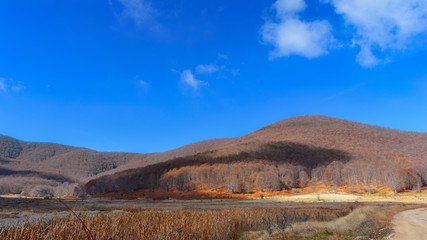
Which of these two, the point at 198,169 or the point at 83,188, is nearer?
the point at 198,169

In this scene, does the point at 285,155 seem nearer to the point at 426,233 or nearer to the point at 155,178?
the point at 155,178

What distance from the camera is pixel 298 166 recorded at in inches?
4557

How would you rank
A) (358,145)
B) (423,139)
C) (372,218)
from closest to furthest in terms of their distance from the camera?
(372,218) < (358,145) < (423,139)

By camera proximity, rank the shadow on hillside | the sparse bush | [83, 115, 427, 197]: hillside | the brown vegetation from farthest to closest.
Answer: the shadow on hillside
[83, 115, 427, 197]: hillside
the sparse bush
the brown vegetation

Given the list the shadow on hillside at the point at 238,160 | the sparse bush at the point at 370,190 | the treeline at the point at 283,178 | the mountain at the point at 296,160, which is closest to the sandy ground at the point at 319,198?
the sparse bush at the point at 370,190

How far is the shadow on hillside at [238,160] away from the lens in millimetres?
117438

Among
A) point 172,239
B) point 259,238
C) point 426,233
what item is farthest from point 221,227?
point 426,233

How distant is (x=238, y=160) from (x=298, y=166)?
30.6m

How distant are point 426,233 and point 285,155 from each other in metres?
124

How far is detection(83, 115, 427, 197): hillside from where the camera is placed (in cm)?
9281

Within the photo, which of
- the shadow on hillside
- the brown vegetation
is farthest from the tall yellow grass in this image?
the shadow on hillside

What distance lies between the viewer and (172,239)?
9.43m

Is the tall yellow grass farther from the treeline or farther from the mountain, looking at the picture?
the mountain

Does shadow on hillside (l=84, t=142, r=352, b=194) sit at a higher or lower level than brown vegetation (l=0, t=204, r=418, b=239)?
higher
